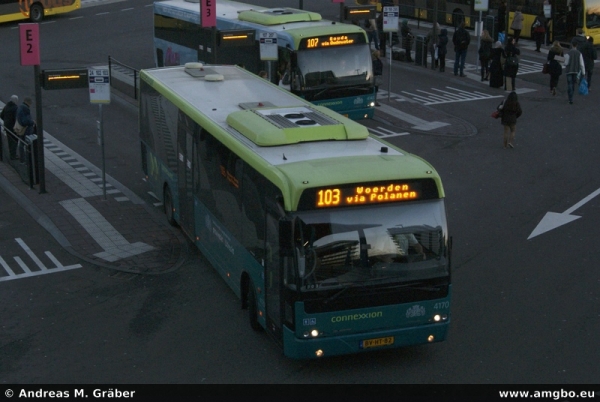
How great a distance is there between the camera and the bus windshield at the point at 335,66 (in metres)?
25.5

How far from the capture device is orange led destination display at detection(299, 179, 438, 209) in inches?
456

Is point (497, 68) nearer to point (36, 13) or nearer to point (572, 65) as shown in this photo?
point (572, 65)

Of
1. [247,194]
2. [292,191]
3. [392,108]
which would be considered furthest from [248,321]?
[392,108]

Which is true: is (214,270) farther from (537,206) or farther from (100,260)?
(537,206)

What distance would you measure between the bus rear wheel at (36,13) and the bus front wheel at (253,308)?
118 ft

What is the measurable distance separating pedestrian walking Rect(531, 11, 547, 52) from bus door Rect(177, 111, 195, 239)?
2421 cm

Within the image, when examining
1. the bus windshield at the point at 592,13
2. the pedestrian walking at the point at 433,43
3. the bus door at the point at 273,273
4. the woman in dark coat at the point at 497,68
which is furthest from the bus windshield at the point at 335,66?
the bus windshield at the point at 592,13

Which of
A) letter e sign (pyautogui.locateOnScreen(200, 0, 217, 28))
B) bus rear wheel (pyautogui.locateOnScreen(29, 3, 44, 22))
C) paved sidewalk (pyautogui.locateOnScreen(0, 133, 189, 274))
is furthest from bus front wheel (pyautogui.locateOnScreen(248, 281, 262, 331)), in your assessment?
bus rear wheel (pyautogui.locateOnScreen(29, 3, 44, 22))

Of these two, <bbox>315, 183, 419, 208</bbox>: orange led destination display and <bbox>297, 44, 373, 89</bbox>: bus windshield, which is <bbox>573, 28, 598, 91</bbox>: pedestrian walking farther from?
<bbox>315, 183, 419, 208</bbox>: orange led destination display

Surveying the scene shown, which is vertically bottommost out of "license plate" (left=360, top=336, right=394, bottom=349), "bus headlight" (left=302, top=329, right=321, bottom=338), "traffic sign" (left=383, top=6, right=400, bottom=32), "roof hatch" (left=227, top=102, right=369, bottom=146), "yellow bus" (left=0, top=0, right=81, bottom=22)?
"license plate" (left=360, top=336, right=394, bottom=349)

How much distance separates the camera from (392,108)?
29.7 metres

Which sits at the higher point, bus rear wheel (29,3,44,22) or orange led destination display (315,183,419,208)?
orange led destination display (315,183,419,208)

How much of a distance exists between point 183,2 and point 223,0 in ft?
5.11

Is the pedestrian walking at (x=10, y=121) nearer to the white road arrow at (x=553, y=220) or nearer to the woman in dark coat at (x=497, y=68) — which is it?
the white road arrow at (x=553, y=220)
